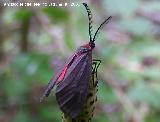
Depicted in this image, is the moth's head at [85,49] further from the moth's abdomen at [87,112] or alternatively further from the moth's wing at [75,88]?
the moth's abdomen at [87,112]

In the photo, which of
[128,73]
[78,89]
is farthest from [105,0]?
[78,89]

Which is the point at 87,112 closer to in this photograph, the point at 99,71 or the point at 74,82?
the point at 74,82

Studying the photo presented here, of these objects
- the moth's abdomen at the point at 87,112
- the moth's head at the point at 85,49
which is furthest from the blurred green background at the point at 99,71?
the moth's abdomen at the point at 87,112

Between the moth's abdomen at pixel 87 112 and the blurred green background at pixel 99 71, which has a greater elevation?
the moth's abdomen at pixel 87 112

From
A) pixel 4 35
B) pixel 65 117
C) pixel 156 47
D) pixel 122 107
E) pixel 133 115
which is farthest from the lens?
pixel 4 35

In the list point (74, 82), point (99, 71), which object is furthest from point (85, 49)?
point (99, 71)

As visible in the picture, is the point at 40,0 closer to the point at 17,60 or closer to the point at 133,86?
the point at 17,60
